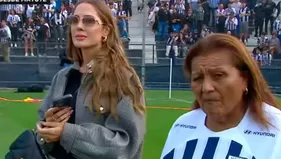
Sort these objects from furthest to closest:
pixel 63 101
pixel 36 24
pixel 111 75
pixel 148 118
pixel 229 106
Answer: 1. pixel 36 24
2. pixel 148 118
3. pixel 111 75
4. pixel 63 101
5. pixel 229 106

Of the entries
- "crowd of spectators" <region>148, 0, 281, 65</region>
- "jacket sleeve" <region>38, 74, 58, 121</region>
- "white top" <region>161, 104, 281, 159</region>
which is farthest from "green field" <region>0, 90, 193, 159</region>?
"crowd of spectators" <region>148, 0, 281, 65</region>

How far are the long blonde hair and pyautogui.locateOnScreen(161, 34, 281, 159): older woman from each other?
88cm

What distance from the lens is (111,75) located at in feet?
10.8

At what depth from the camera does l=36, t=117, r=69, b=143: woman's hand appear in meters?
3.14

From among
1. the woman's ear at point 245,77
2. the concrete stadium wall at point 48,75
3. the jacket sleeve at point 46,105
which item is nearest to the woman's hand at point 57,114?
the jacket sleeve at point 46,105

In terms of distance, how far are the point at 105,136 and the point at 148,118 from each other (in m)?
9.60

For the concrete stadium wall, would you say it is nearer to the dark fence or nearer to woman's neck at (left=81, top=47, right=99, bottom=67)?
the dark fence

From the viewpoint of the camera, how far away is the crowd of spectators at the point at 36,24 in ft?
87.9

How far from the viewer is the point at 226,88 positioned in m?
2.24

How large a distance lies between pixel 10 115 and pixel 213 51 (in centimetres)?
1132

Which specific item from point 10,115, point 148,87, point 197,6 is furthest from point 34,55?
point 10,115

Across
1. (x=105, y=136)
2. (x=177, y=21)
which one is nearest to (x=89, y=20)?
(x=105, y=136)

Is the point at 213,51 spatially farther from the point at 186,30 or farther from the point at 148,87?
the point at 186,30

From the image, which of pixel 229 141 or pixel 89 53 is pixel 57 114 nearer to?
pixel 89 53
